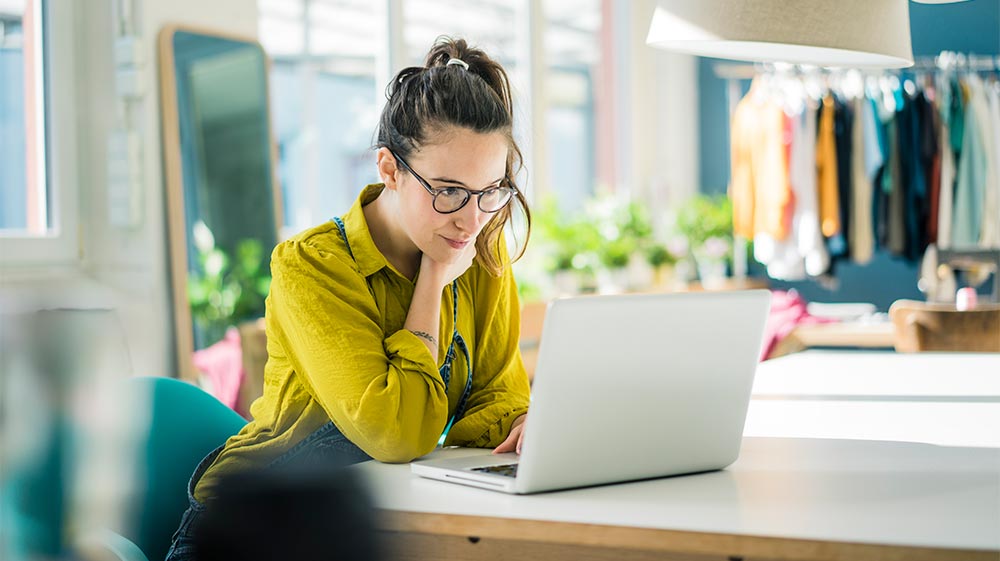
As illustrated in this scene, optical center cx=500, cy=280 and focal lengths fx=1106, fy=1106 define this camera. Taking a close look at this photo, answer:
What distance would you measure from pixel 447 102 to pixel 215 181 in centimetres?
216

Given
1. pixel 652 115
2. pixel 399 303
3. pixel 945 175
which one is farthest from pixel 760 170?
pixel 399 303

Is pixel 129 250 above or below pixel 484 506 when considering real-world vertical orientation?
above

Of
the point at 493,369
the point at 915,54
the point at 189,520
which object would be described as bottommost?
the point at 189,520

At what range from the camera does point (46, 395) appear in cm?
52

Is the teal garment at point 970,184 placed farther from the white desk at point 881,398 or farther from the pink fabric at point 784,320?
the white desk at point 881,398

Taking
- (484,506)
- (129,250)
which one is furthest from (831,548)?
(129,250)

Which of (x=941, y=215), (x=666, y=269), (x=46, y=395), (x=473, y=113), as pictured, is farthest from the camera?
(x=666, y=269)

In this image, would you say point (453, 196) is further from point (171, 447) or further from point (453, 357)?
point (171, 447)

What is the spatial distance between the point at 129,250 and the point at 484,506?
96.5 inches

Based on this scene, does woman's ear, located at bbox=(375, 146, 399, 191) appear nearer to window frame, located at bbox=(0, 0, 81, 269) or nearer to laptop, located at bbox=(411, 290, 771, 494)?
laptop, located at bbox=(411, 290, 771, 494)

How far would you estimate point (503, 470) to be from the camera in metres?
1.35

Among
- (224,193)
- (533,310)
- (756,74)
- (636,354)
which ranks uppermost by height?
(756,74)

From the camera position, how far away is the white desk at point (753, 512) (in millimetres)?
1069

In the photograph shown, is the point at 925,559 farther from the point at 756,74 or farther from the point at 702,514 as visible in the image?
the point at 756,74
